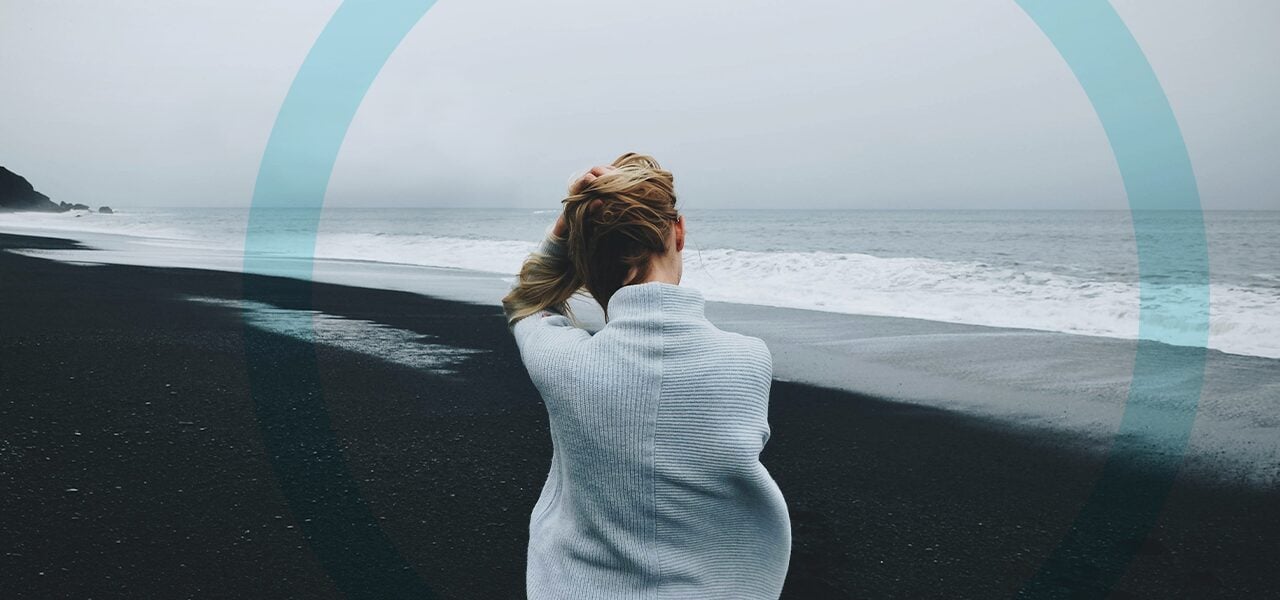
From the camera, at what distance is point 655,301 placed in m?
1.22

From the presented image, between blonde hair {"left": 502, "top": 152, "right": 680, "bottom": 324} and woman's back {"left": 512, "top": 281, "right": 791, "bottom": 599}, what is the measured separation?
76 mm

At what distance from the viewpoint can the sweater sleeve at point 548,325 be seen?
130cm

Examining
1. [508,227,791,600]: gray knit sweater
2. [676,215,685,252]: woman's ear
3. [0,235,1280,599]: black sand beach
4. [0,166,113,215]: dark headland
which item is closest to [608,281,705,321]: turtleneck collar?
[508,227,791,600]: gray knit sweater

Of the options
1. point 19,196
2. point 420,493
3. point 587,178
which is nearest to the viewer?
point 587,178

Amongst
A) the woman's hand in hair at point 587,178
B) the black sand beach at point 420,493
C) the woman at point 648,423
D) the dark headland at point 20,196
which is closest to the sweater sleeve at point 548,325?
the woman at point 648,423

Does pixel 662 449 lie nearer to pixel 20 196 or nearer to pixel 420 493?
pixel 420 493

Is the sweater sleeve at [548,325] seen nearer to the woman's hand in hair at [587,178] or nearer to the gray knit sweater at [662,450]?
the gray knit sweater at [662,450]

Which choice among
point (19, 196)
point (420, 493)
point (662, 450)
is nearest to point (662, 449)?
point (662, 450)

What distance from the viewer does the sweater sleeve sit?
1301 millimetres

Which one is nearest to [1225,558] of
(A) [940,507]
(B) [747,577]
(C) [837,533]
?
(A) [940,507]

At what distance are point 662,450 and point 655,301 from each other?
233 millimetres

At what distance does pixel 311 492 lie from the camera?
3.70 metres

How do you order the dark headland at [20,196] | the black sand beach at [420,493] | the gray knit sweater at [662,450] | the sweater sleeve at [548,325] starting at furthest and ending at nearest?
1. the dark headland at [20,196]
2. the black sand beach at [420,493]
3. the sweater sleeve at [548,325]
4. the gray knit sweater at [662,450]

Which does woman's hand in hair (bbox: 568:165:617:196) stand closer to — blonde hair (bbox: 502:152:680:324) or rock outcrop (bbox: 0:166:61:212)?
blonde hair (bbox: 502:152:680:324)
